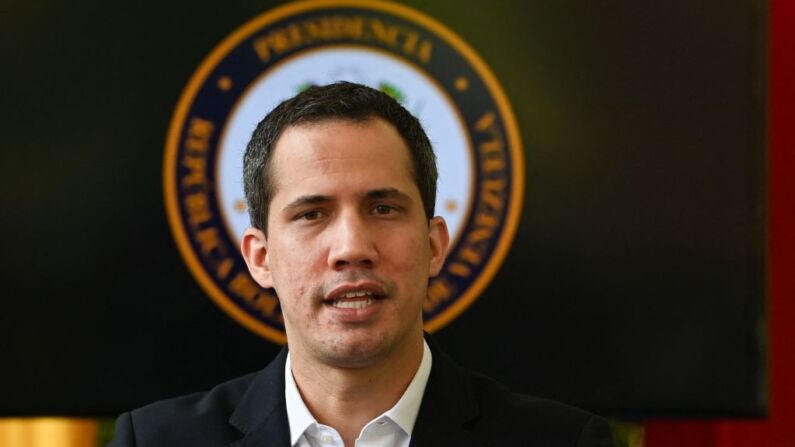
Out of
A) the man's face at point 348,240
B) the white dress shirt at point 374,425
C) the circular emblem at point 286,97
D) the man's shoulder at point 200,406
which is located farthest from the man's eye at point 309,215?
the circular emblem at point 286,97

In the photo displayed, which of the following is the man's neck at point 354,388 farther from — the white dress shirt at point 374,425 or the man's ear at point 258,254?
the man's ear at point 258,254

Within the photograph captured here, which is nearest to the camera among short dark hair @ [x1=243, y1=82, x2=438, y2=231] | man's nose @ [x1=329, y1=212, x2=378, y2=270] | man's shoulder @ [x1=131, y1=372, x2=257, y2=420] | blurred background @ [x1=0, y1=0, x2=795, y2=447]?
man's nose @ [x1=329, y1=212, x2=378, y2=270]

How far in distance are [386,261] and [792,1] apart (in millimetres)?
1303

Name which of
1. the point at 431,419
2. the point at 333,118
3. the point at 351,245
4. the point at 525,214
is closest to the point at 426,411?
the point at 431,419

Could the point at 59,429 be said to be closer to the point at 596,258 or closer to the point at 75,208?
the point at 75,208

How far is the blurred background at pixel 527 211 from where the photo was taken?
2498mm

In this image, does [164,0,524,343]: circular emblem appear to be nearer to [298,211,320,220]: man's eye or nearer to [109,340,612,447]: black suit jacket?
[109,340,612,447]: black suit jacket

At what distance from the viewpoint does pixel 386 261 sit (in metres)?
1.65

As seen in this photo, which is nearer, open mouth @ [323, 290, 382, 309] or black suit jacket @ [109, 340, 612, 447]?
open mouth @ [323, 290, 382, 309]

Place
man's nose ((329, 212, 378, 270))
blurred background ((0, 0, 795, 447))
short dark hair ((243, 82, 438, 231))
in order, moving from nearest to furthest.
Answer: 1. man's nose ((329, 212, 378, 270))
2. short dark hair ((243, 82, 438, 231))
3. blurred background ((0, 0, 795, 447))

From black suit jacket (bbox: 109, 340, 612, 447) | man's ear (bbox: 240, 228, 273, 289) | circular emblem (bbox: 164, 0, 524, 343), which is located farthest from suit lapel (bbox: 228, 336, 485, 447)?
circular emblem (bbox: 164, 0, 524, 343)

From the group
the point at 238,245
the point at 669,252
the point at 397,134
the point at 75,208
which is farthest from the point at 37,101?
the point at 669,252

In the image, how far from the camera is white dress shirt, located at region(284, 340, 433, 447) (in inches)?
67.9

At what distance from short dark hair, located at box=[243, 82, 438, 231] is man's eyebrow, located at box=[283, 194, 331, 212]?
0.07 m
